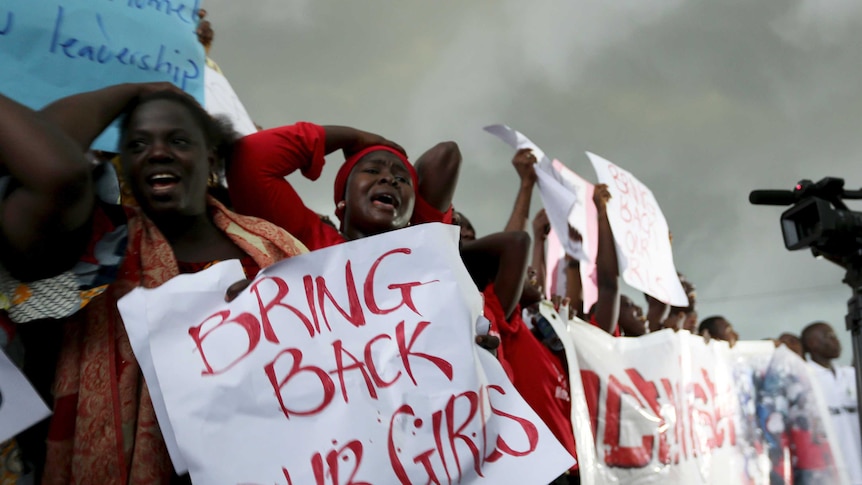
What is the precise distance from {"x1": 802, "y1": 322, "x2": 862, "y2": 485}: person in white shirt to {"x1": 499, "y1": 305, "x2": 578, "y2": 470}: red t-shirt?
2.16 metres

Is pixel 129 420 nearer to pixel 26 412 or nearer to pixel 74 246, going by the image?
pixel 26 412

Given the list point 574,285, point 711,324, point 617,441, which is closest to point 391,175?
point 617,441

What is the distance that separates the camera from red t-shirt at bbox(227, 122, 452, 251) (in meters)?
1.99

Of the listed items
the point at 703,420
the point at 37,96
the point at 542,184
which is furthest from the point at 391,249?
the point at 703,420

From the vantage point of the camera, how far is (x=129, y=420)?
1.35 m

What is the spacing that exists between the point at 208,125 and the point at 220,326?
605mm

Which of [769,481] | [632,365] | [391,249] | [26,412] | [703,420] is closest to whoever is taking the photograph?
[26,412]

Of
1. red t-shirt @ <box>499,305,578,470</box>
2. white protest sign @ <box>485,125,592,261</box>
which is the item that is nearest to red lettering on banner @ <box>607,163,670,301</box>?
white protest sign @ <box>485,125,592,261</box>

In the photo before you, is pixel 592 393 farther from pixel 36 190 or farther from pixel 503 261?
pixel 36 190

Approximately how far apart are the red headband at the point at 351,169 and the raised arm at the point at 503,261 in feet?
1.24

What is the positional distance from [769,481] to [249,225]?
317cm

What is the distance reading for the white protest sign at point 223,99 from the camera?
2461 millimetres

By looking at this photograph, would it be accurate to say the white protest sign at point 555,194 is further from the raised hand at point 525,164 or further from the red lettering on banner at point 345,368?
the red lettering on banner at point 345,368

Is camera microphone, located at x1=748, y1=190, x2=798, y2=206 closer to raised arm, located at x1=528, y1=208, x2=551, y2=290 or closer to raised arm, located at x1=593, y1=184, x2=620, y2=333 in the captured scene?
raised arm, located at x1=593, y1=184, x2=620, y2=333
